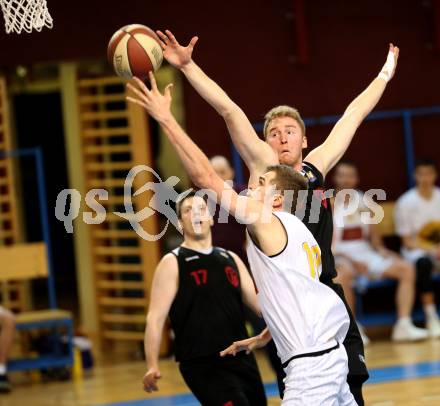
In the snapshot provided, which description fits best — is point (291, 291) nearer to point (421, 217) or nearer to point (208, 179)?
point (208, 179)

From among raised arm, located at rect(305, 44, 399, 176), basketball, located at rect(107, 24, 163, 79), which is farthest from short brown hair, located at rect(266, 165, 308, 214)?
basketball, located at rect(107, 24, 163, 79)

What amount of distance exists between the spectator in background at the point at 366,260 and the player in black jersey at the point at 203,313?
4.05 metres

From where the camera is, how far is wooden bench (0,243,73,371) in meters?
9.83

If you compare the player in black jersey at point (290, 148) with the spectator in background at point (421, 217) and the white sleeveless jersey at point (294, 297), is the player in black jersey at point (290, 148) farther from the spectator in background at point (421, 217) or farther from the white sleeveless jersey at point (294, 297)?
the spectator in background at point (421, 217)

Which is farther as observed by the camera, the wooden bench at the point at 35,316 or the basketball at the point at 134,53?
the wooden bench at the point at 35,316

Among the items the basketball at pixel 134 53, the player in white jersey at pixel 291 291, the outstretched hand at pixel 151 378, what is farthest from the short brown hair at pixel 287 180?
the outstretched hand at pixel 151 378

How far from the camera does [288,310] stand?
14.8ft

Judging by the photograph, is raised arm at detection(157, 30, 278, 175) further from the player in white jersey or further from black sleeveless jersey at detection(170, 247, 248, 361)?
black sleeveless jersey at detection(170, 247, 248, 361)

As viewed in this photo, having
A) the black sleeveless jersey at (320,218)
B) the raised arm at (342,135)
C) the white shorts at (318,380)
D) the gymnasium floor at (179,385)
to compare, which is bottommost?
the gymnasium floor at (179,385)

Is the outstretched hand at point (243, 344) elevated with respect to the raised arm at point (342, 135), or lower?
lower

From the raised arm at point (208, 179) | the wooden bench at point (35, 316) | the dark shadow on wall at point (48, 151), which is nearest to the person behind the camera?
the raised arm at point (208, 179)

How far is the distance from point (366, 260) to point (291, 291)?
Result: 19.4 ft

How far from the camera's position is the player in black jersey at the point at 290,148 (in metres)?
5.05

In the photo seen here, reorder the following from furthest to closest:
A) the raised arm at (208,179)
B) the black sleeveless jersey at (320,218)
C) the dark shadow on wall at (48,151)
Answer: the dark shadow on wall at (48,151)
the black sleeveless jersey at (320,218)
the raised arm at (208,179)
